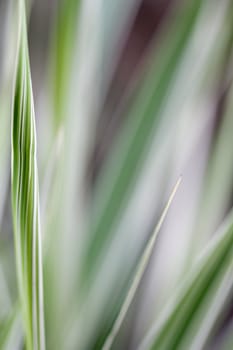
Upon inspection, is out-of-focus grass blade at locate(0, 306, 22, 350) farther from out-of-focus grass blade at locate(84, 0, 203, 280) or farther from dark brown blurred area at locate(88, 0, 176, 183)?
dark brown blurred area at locate(88, 0, 176, 183)

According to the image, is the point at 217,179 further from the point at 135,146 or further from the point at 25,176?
the point at 25,176

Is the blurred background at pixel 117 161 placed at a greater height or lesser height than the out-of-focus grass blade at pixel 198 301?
greater

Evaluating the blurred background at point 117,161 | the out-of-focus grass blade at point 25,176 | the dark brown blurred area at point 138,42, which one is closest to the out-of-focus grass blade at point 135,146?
the blurred background at point 117,161

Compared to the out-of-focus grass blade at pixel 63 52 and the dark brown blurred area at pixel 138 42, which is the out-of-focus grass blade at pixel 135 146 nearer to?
the out-of-focus grass blade at pixel 63 52

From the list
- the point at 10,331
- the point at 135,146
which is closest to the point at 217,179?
the point at 135,146

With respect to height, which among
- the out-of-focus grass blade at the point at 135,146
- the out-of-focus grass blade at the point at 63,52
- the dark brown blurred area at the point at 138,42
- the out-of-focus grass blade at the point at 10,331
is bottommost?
the out-of-focus grass blade at the point at 10,331
